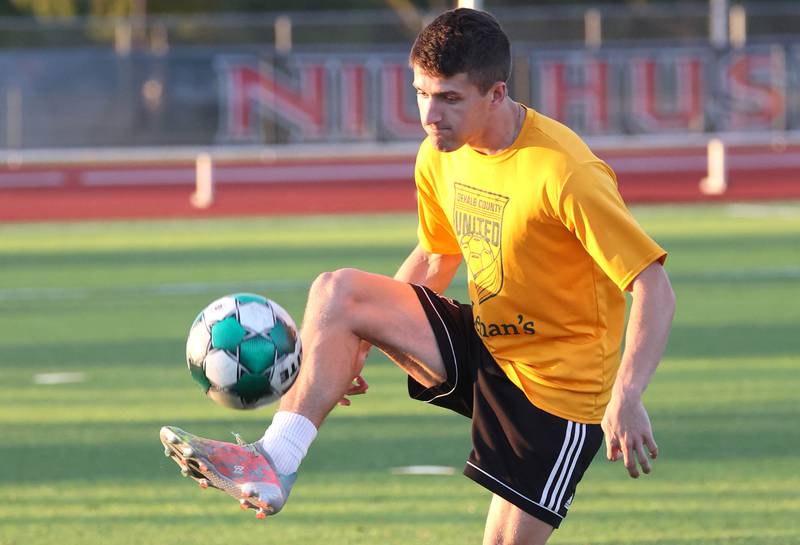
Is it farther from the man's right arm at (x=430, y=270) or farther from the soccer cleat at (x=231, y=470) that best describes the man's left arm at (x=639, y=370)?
the man's right arm at (x=430, y=270)

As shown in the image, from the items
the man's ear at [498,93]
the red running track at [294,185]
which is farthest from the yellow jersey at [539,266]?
the red running track at [294,185]

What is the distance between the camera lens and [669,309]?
4.08 meters

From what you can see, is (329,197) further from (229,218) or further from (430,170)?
(430,170)

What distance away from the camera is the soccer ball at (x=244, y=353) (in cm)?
454

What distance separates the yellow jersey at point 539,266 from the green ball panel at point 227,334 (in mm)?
726

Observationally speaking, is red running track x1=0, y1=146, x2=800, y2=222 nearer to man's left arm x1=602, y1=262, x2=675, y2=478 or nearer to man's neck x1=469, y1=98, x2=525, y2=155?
man's neck x1=469, y1=98, x2=525, y2=155

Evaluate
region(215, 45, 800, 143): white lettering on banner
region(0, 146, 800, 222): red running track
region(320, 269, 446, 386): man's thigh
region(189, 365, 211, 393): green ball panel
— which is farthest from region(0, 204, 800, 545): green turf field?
region(215, 45, 800, 143): white lettering on banner

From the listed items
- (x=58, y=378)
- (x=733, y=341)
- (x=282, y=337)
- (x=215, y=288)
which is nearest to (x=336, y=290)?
(x=282, y=337)

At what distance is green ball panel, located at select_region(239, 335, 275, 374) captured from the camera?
14.9 ft

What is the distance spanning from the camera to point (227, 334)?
463 cm

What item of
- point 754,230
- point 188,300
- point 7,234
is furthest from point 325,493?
point 7,234

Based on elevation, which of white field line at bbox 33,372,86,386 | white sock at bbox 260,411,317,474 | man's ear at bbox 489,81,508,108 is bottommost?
white field line at bbox 33,372,86,386

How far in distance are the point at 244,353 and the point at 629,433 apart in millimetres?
1252

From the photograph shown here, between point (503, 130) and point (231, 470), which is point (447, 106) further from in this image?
point (231, 470)
